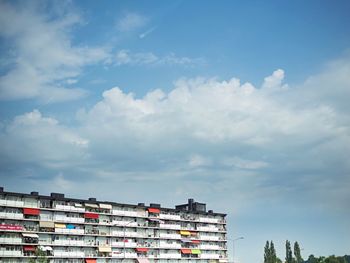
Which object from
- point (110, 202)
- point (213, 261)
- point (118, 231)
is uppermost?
point (110, 202)

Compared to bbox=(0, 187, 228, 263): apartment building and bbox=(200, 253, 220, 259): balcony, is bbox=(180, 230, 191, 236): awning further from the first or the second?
bbox=(200, 253, 220, 259): balcony

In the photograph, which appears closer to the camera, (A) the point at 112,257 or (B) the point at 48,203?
(B) the point at 48,203

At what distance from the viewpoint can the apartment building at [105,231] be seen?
10231 centimetres

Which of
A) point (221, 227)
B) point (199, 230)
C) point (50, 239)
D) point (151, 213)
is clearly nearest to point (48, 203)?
point (50, 239)

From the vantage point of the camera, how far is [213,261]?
476 ft

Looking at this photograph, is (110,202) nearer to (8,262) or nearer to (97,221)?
(97,221)

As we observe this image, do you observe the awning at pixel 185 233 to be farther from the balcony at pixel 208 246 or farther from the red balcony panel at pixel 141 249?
the red balcony panel at pixel 141 249

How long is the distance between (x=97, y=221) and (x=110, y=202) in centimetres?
626

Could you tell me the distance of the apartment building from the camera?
10231 cm

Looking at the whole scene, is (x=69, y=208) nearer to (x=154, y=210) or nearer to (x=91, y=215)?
(x=91, y=215)

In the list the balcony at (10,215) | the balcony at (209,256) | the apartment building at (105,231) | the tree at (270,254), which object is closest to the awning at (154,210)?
the apartment building at (105,231)

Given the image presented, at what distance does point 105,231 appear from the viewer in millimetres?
118750

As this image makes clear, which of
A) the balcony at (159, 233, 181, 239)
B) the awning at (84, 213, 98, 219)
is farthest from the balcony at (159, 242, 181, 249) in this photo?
the awning at (84, 213, 98, 219)

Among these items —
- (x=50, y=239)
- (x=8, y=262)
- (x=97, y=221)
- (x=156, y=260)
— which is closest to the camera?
(x=8, y=262)
